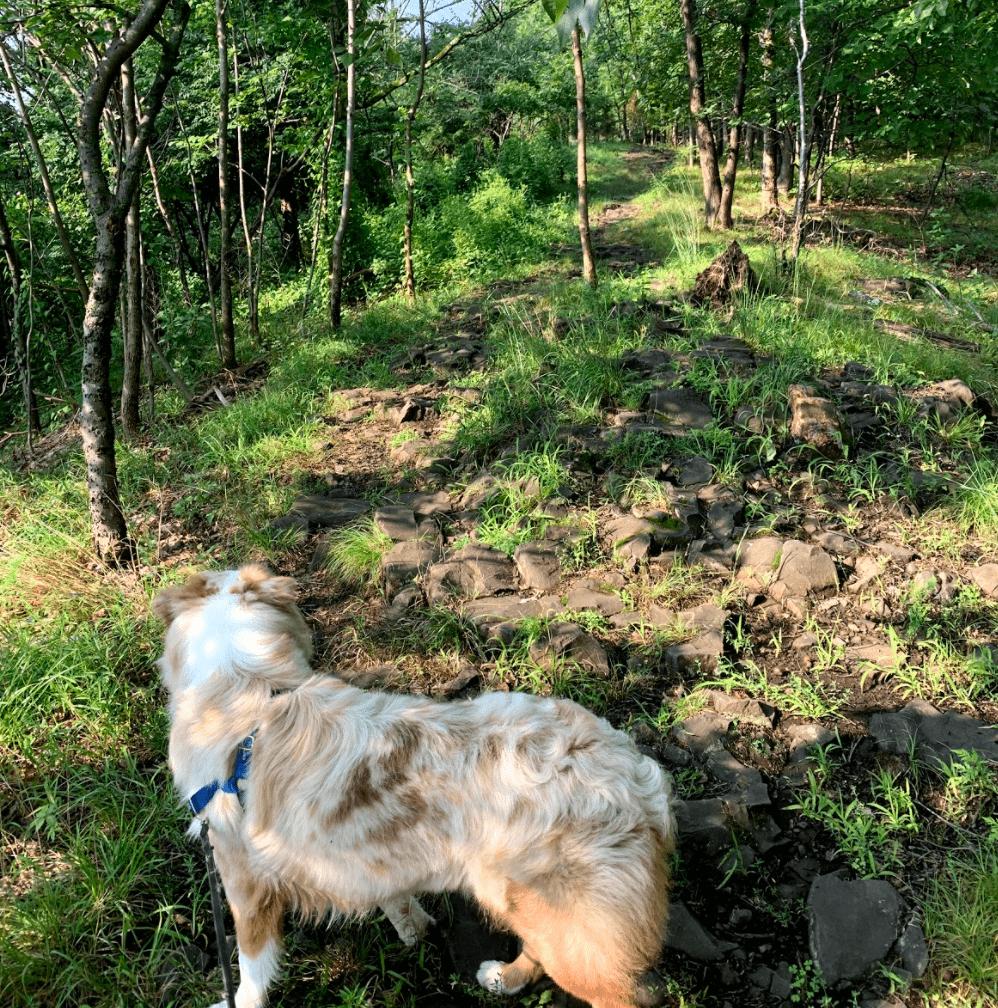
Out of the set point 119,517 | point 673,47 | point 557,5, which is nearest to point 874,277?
point 673,47

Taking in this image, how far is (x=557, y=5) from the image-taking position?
818mm

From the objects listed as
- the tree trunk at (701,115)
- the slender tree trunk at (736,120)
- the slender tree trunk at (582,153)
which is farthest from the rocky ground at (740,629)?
the tree trunk at (701,115)

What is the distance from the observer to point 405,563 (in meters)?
4.12

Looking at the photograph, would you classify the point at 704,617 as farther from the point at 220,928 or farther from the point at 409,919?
the point at 220,928

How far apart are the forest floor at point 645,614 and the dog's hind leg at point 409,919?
0.06m

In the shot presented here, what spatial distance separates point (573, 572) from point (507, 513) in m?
0.69

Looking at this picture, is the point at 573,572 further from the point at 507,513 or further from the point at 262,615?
the point at 262,615

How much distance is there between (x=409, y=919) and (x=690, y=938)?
0.99 metres

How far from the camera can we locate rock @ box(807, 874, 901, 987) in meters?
2.21

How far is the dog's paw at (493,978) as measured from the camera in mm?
2287

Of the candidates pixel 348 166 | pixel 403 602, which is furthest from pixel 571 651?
pixel 348 166

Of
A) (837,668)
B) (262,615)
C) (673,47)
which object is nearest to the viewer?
(262,615)

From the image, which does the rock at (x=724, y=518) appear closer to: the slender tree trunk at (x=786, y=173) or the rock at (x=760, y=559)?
the rock at (x=760, y=559)

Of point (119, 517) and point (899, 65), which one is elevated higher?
point (899, 65)
